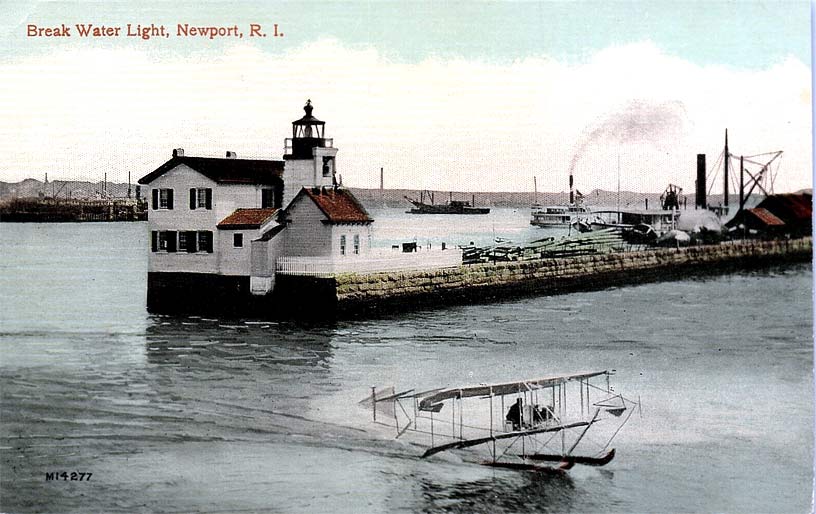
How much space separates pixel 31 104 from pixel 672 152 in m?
3.05

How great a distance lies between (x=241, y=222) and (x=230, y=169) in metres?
0.26

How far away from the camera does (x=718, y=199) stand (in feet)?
14.4

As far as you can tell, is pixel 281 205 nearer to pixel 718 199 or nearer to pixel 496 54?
pixel 496 54

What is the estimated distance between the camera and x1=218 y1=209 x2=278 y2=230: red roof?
14.3 feet

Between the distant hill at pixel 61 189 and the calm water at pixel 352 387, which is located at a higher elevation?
the distant hill at pixel 61 189

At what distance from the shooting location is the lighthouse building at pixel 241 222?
433 centimetres

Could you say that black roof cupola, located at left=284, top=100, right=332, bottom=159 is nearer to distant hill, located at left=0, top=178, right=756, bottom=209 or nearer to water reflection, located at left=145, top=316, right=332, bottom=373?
distant hill, located at left=0, top=178, right=756, bottom=209

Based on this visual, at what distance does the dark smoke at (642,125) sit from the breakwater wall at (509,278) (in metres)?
0.60

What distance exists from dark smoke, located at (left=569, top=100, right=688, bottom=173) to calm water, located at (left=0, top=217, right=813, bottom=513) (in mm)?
580

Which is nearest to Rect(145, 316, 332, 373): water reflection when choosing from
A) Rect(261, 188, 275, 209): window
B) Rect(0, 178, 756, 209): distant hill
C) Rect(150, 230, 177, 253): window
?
Rect(150, 230, 177, 253): window

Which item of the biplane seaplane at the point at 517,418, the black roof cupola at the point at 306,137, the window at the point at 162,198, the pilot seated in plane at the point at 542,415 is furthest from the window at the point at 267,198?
the pilot seated in plane at the point at 542,415

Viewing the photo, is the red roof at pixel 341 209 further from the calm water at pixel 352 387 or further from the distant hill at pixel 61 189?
the distant hill at pixel 61 189

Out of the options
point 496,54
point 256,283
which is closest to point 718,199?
point 496,54

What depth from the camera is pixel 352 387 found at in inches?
166
